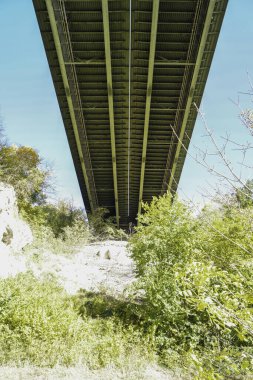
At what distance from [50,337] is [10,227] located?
8253mm

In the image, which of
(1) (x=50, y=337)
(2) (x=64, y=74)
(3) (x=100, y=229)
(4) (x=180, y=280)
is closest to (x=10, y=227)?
(2) (x=64, y=74)

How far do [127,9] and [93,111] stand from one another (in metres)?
6.17

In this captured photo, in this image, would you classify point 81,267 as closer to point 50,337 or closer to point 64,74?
point 50,337

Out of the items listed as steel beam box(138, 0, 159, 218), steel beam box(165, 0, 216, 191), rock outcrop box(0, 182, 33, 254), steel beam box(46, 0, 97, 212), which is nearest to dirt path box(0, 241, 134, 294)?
rock outcrop box(0, 182, 33, 254)

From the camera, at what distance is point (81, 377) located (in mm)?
6609

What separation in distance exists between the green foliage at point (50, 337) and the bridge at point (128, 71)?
32.8 ft

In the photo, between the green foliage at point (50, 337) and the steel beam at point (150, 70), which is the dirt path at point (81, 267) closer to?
the green foliage at point (50, 337)

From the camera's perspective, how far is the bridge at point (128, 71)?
12359 mm

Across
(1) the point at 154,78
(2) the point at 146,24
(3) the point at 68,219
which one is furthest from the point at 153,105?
(3) the point at 68,219

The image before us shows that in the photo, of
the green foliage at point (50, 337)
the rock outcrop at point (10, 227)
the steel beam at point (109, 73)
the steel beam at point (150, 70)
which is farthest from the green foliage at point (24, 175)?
the green foliage at point (50, 337)

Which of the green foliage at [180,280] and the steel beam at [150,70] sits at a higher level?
the steel beam at [150,70]

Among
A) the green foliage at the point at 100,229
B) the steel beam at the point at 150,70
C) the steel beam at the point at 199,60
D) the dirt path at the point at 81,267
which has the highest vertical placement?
the steel beam at the point at 150,70

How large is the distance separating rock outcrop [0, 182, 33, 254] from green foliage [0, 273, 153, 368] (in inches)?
202

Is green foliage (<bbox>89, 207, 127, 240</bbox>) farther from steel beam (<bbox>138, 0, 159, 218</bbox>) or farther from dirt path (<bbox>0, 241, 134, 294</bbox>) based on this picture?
steel beam (<bbox>138, 0, 159, 218</bbox>)
